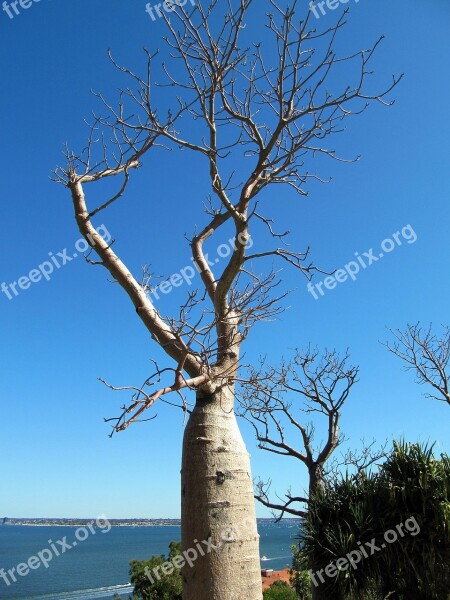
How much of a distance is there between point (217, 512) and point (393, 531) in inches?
231

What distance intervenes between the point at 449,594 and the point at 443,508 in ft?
3.90

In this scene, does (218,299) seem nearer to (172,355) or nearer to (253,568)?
(172,355)

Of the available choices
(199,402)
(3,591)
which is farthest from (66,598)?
(199,402)

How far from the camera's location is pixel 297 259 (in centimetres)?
328

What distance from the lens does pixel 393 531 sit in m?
7.15

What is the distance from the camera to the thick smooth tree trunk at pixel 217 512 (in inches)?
86.6

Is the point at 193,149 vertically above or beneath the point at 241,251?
above

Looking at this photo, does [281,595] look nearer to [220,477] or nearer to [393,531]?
[393,531]

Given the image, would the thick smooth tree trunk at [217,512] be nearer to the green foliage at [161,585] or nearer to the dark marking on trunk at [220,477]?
the dark marking on trunk at [220,477]

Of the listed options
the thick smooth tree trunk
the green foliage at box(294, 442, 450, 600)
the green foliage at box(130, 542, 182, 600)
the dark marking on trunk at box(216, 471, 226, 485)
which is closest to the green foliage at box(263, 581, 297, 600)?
the green foliage at box(130, 542, 182, 600)

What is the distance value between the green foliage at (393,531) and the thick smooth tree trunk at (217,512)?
5570mm

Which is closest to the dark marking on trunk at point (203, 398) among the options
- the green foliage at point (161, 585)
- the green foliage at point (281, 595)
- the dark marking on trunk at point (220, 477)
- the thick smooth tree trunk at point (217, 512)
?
the thick smooth tree trunk at point (217, 512)

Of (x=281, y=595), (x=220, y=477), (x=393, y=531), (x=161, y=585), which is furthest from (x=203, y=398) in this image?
(x=161, y=585)

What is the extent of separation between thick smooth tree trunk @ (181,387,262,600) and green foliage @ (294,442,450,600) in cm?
557
